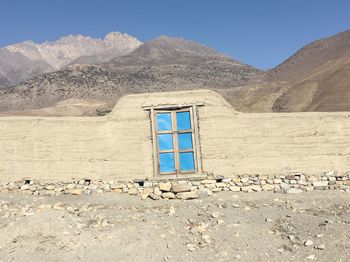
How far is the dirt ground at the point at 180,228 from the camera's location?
8.20 metres

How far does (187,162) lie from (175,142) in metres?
0.65

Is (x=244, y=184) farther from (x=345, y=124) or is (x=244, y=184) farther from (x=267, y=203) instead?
(x=345, y=124)

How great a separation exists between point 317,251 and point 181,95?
19.2 feet

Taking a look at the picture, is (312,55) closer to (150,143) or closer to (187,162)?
(187,162)

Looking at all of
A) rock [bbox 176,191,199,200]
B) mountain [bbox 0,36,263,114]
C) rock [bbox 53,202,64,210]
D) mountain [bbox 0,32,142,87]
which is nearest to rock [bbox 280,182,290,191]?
rock [bbox 176,191,199,200]

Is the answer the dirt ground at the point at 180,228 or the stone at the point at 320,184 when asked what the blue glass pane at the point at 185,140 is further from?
the stone at the point at 320,184

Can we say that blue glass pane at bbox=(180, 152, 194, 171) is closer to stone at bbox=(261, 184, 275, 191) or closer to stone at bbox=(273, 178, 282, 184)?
stone at bbox=(261, 184, 275, 191)

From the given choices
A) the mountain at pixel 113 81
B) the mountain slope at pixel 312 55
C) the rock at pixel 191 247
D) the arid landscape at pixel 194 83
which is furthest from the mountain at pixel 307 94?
the mountain slope at pixel 312 55

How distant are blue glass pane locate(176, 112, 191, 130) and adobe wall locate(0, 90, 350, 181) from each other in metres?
0.34

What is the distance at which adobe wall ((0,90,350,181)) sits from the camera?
40.0ft

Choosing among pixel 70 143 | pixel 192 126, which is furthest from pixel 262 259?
pixel 70 143

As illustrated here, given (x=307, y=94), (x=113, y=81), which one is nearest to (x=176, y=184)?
(x=307, y=94)

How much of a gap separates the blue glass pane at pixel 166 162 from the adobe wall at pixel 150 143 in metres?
0.31

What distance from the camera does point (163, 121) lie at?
12.4m
